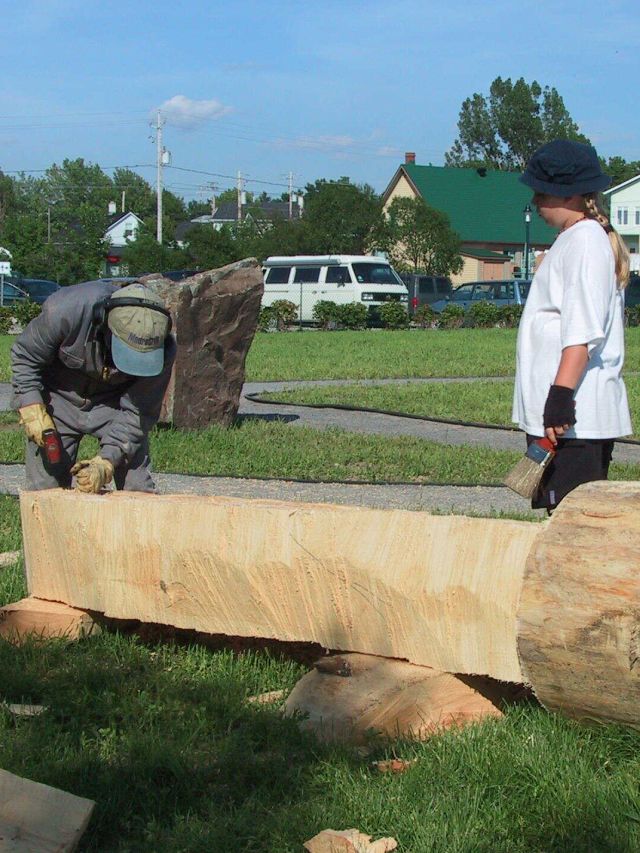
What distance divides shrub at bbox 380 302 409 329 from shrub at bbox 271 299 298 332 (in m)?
2.39

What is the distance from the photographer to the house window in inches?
A: 3246

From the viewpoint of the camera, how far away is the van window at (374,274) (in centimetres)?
3334

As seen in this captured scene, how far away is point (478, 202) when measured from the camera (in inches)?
2606

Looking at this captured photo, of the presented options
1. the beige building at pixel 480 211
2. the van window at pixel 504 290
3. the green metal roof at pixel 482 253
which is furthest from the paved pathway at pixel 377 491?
the beige building at pixel 480 211

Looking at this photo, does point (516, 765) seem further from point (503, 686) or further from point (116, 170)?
point (116, 170)

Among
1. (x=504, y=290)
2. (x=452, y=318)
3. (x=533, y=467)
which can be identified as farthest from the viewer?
(x=504, y=290)

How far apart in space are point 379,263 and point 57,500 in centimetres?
3027

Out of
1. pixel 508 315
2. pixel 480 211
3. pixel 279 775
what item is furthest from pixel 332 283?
pixel 480 211

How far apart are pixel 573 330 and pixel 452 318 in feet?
91.4

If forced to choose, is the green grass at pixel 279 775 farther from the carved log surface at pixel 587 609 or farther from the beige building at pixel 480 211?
the beige building at pixel 480 211

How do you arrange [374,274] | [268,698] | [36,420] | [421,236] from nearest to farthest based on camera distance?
[268,698] → [36,420] → [374,274] → [421,236]

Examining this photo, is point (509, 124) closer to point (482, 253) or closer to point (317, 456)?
point (482, 253)

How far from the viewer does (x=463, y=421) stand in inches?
444

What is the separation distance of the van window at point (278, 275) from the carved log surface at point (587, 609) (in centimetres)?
3043
